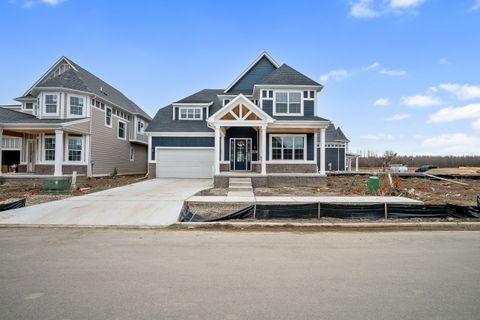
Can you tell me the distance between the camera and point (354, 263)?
4.79 m

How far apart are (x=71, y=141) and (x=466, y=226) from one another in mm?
22251

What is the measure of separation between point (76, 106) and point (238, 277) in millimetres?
20159

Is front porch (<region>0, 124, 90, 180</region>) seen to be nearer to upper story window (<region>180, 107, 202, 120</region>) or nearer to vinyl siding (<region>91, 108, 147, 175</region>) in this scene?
vinyl siding (<region>91, 108, 147, 175</region>)

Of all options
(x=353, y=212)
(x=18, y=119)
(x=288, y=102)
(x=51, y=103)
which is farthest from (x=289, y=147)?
(x=18, y=119)

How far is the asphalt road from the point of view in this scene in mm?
3199

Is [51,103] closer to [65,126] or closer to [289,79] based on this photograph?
[65,126]

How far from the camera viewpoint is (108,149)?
75.6ft

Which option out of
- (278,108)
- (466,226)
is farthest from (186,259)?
(278,108)

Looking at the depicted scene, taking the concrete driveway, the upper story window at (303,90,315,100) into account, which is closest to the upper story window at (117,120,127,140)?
the concrete driveway

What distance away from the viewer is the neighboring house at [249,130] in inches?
622

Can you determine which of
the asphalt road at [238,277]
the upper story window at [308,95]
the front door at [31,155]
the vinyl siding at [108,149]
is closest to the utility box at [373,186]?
the asphalt road at [238,277]

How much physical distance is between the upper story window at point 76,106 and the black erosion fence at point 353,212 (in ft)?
51.9

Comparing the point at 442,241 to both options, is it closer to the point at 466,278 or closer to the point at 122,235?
the point at 466,278

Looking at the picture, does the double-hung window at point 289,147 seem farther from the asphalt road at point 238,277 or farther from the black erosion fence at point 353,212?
the asphalt road at point 238,277
